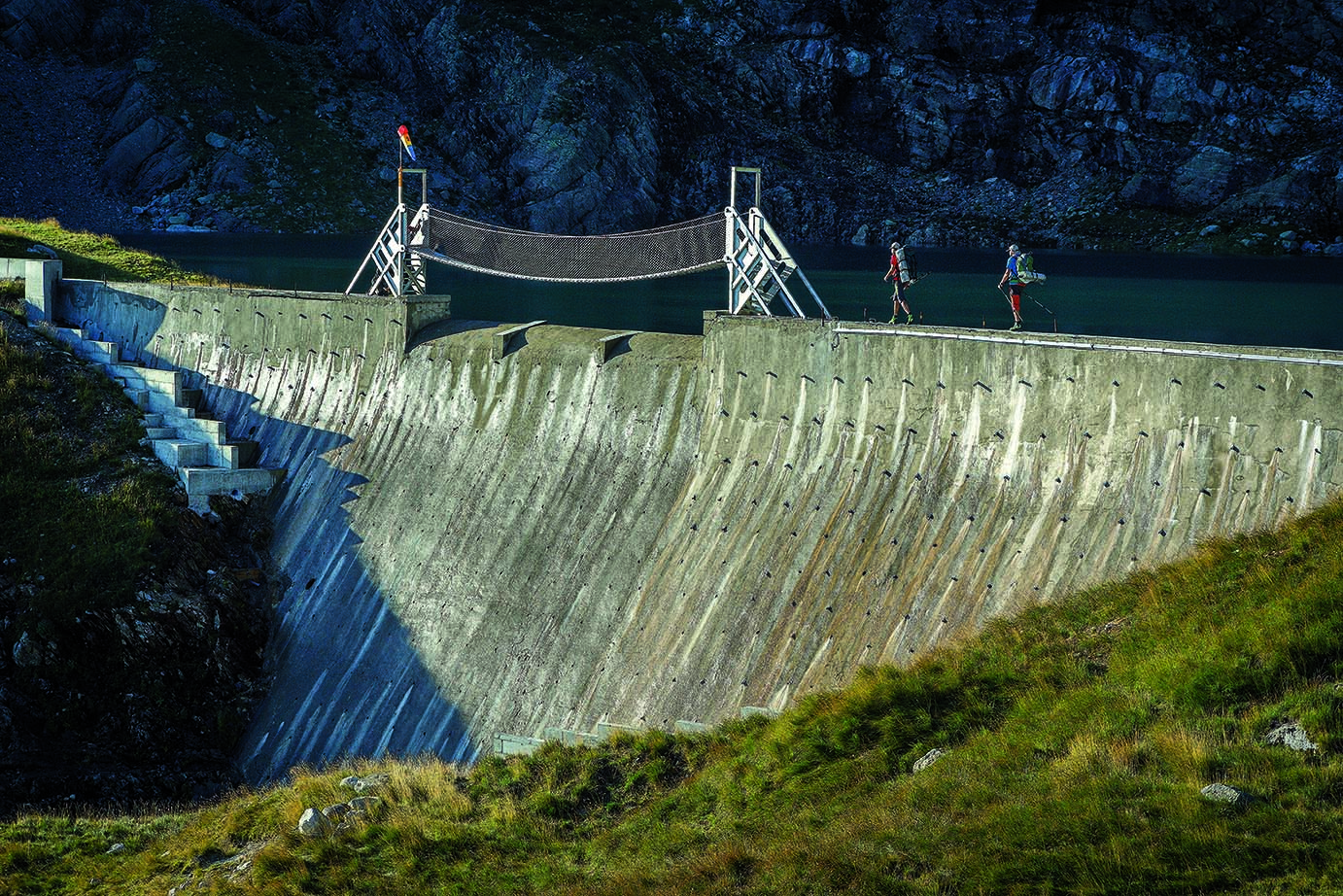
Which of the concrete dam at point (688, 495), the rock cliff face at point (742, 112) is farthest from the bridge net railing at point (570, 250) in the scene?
the rock cliff face at point (742, 112)

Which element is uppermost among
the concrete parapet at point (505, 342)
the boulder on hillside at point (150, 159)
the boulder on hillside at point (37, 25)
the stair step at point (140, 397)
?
the boulder on hillside at point (37, 25)

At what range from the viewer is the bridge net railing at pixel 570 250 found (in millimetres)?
31250

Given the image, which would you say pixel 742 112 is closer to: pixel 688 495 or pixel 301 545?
pixel 301 545

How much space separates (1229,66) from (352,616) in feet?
527

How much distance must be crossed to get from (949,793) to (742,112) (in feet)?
525

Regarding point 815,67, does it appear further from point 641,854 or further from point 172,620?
point 641,854

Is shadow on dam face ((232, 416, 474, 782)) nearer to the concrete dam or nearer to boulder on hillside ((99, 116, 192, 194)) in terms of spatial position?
the concrete dam

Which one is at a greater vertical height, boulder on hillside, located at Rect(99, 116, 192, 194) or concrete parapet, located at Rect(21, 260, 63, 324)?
boulder on hillside, located at Rect(99, 116, 192, 194)

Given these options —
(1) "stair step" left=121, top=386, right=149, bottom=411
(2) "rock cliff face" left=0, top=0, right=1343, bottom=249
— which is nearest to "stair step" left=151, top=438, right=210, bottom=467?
(1) "stair step" left=121, top=386, right=149, bottom=411

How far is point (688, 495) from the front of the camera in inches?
1091

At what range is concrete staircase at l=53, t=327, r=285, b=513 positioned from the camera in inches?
1416

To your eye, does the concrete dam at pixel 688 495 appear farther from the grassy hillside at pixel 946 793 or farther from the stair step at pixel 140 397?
the stair step at pixel 140 397

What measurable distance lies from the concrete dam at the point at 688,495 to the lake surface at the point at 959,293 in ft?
71.4

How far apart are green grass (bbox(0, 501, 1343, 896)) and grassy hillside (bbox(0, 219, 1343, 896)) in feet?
0.12
